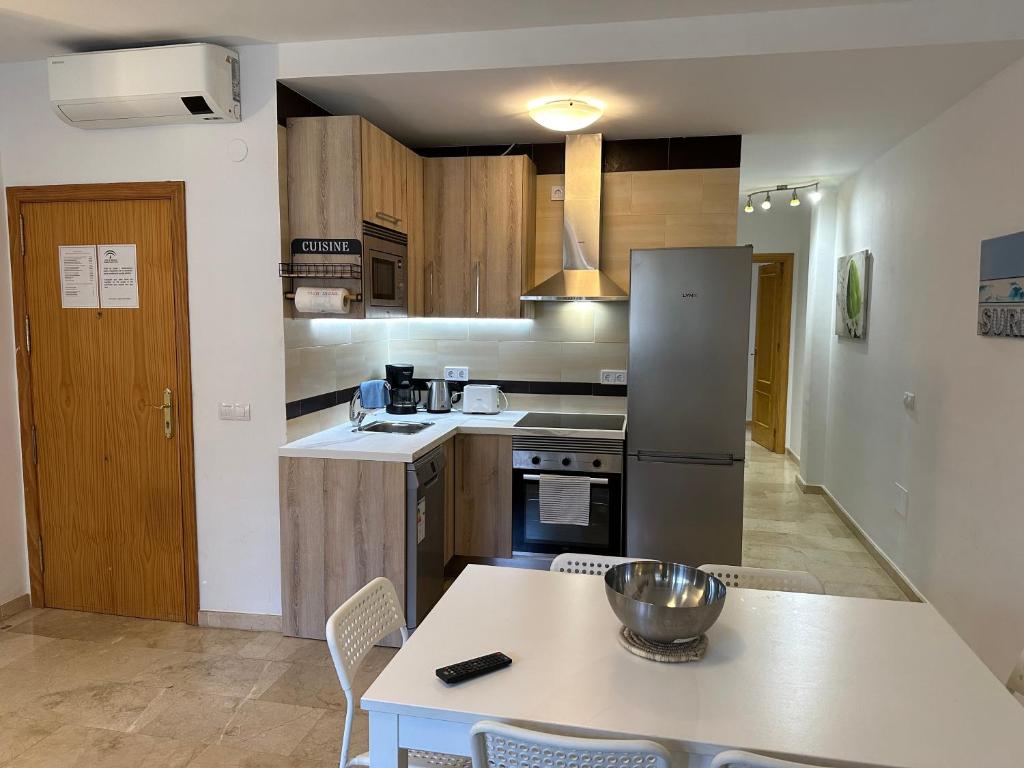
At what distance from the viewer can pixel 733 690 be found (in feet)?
4.70

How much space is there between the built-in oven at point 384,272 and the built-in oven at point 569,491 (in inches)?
39.0

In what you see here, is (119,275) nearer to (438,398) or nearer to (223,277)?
(223,277)

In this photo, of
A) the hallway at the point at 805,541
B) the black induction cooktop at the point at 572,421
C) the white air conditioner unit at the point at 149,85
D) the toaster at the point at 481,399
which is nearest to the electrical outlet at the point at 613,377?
the black induction cooktop at the point at 572,421

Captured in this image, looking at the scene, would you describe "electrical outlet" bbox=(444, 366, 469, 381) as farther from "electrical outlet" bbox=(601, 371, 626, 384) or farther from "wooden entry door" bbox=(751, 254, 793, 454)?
"wooden entry door" bbox=(751, 254, 793, 454)

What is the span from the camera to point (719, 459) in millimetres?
3598

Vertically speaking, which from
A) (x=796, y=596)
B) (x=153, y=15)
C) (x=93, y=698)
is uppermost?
(x=153, y=15)

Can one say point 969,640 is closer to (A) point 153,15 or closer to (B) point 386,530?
(B) point 386,530

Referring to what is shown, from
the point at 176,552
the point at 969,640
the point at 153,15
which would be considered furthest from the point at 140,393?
the point at 969,640

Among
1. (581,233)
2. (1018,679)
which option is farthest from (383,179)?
(1018,679)

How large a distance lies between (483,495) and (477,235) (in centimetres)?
149

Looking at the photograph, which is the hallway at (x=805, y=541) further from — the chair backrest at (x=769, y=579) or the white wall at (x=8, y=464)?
the white wall at (x=8, y=464)

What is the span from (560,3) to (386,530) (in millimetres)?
2268

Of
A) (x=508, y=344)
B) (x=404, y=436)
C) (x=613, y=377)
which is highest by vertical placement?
Result: (x=508, y=344)

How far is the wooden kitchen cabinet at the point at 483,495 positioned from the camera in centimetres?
385
